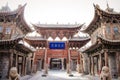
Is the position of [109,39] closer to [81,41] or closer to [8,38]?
[81,41]

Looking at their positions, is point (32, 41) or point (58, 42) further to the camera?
point (32, 41)

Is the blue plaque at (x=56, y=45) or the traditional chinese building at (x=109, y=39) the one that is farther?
the blue plaque at (x=56, y=45)

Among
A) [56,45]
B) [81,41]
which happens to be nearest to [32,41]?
[56,45]

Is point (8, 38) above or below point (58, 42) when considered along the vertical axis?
above

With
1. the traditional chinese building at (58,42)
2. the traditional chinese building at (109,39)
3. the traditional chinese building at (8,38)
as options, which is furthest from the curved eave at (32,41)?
the traditional chinese building at (109,39)

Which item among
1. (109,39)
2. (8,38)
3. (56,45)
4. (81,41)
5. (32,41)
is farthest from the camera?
(32,41)

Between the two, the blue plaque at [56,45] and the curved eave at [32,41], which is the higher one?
the curved eave at [32,41]

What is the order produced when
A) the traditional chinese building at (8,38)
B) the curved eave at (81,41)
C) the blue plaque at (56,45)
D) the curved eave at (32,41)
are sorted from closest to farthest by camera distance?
1. the traditional chinese building at (8,38)
2. the blue plaque at (56,45)
3. the curved eave at (81,41)
4. the curved eave at (32,41)

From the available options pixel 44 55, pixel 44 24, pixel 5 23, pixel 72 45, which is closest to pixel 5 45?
pixel 5 23

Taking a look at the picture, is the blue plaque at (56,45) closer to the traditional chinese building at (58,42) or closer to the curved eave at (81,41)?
the traditional chinese building at (58,42)

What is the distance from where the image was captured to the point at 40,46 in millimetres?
24203

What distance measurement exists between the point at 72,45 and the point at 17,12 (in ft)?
40.2

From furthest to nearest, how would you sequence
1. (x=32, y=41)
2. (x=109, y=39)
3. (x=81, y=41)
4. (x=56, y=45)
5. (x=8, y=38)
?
(x=32, y=41) < (x=81, y=41) < (x=56, y=45) < (x=109, y=39) < (x=8, y=38)

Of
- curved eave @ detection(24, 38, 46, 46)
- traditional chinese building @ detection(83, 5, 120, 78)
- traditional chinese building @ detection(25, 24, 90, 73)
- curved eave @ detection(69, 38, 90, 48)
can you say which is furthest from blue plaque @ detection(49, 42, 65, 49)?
traditional chinese building @ detection(83, 5, 120, 78)
